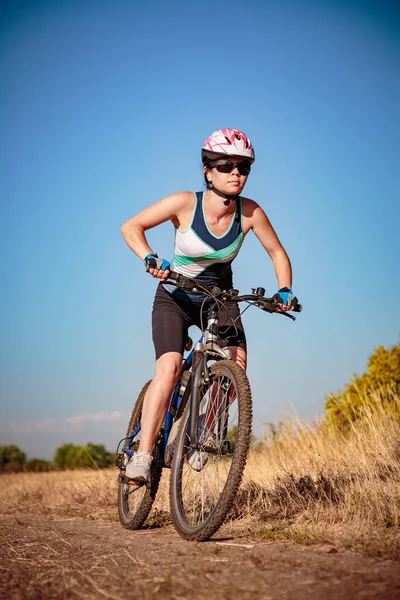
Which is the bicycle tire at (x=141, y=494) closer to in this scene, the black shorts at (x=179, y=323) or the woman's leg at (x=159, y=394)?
the woman's leg at (x=159, y=394)

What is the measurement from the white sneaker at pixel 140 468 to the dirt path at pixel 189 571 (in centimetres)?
57

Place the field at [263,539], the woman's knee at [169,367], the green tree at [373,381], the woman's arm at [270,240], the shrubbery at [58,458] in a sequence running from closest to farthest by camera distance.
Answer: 1. the field at [263,539]
2. the woman's knee at [169,367]
3. the woman's arm at [270,240]
4. the green tree at [373,381]
5. the shrubbery at [58,458]

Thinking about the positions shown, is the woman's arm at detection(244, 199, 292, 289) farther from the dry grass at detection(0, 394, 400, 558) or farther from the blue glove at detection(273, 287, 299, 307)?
the dry grass at detection(0, 394, 400, 558)

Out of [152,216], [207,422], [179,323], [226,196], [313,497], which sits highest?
[226,196]

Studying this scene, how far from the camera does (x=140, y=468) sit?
4.67 meters

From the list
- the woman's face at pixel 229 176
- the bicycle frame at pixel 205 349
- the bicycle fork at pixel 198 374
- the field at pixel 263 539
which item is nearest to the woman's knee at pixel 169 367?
the bicycle frame at pixel 205 349

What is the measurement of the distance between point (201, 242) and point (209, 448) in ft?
5.07

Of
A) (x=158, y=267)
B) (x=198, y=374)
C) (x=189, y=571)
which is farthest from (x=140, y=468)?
(x=189, y=571)

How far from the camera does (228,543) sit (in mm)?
3691

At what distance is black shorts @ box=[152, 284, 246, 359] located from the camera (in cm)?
468

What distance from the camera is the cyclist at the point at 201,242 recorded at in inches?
184

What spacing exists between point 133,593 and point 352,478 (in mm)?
3265

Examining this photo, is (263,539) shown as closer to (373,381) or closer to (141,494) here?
(141,494)

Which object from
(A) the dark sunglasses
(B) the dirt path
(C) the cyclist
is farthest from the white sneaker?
(A) the dark sunglasses
